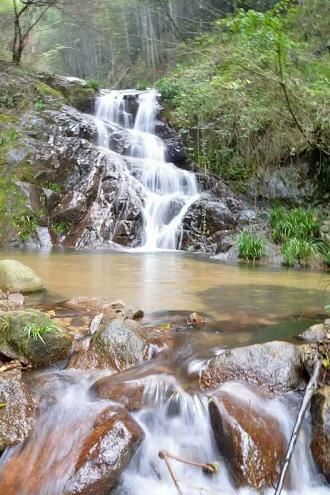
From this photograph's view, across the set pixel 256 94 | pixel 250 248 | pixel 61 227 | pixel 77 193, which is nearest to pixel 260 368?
pixel 256 94

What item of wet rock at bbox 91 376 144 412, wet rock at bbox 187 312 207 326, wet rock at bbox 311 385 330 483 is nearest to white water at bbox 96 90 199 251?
wet rock at bbox 187 312 207 326

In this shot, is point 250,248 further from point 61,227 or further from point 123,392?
point 123,392

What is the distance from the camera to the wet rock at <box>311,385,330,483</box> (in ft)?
10.3

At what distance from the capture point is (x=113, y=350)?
4.02 metres

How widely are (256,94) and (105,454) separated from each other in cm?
733

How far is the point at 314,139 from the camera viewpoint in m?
9.49

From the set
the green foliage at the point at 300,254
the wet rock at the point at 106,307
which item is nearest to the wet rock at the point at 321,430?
the wet rock at the point at 106,307

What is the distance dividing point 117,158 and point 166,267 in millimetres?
6275

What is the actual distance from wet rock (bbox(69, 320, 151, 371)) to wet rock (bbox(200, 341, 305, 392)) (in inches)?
24.2

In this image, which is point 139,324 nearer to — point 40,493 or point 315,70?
point 40,493

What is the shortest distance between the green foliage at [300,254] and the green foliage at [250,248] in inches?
22.4

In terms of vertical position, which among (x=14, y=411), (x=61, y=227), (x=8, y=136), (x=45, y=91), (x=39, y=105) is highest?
(x=45, y=91)

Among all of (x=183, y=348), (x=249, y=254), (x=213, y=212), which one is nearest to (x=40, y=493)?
(x=183, y=348)

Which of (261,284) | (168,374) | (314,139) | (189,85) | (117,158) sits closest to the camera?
(168,374)
